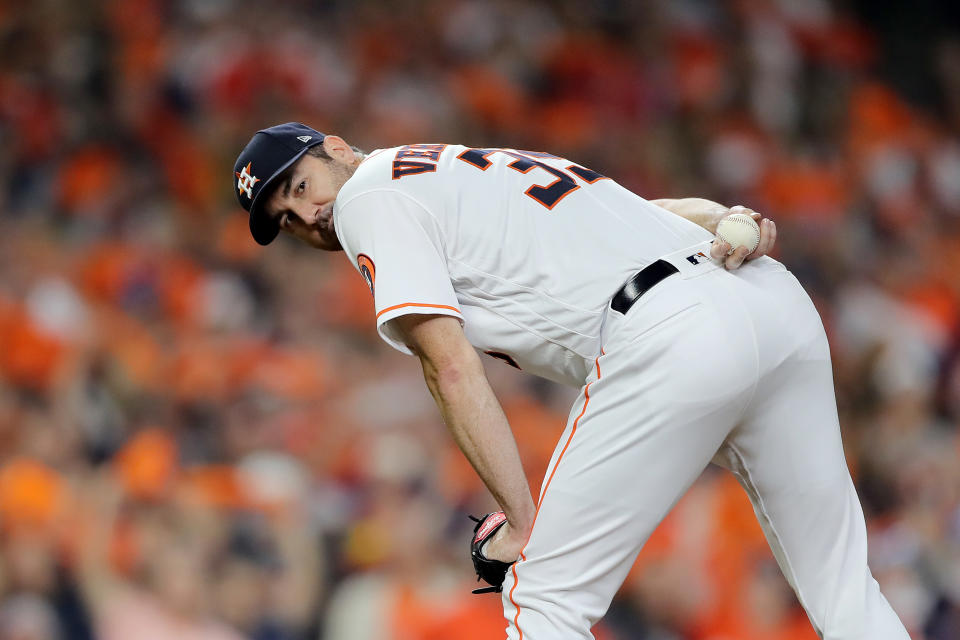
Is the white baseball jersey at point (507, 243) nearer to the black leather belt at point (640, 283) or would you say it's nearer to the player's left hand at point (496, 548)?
the black leather belt at point (640, 283)

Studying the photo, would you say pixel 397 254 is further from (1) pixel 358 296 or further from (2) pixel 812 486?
(1) pixel 358 296

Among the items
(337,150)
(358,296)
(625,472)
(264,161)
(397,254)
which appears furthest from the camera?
(358,296)

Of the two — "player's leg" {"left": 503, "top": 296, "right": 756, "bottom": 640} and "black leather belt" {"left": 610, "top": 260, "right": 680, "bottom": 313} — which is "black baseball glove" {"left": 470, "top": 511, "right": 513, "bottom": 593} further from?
"black leather belt" {"left": 610, "top": 260, "right": 680, "bottom": 313}

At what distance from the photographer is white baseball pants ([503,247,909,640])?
2074 millimetres

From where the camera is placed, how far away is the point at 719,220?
2461 millimetres

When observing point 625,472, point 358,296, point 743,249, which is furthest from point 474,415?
point 358,296

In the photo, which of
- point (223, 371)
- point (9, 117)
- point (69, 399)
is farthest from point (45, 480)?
point (9, 117)

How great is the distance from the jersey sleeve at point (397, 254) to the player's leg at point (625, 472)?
1.28 feet

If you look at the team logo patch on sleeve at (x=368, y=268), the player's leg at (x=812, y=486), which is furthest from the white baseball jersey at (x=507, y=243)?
the player's leg at (x=812, y=486)

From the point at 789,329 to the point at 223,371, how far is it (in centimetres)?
381

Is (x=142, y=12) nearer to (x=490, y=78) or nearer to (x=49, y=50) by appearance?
(x=49, y=50)

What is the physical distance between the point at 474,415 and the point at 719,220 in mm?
770

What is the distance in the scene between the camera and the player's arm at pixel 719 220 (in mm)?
2248

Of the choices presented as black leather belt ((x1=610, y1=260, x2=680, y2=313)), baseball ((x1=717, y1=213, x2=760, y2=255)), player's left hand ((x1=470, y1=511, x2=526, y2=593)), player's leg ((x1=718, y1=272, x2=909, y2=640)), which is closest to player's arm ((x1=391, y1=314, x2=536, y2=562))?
player's left hand ((x1=470, y1=511, x2=526, y2=593))
